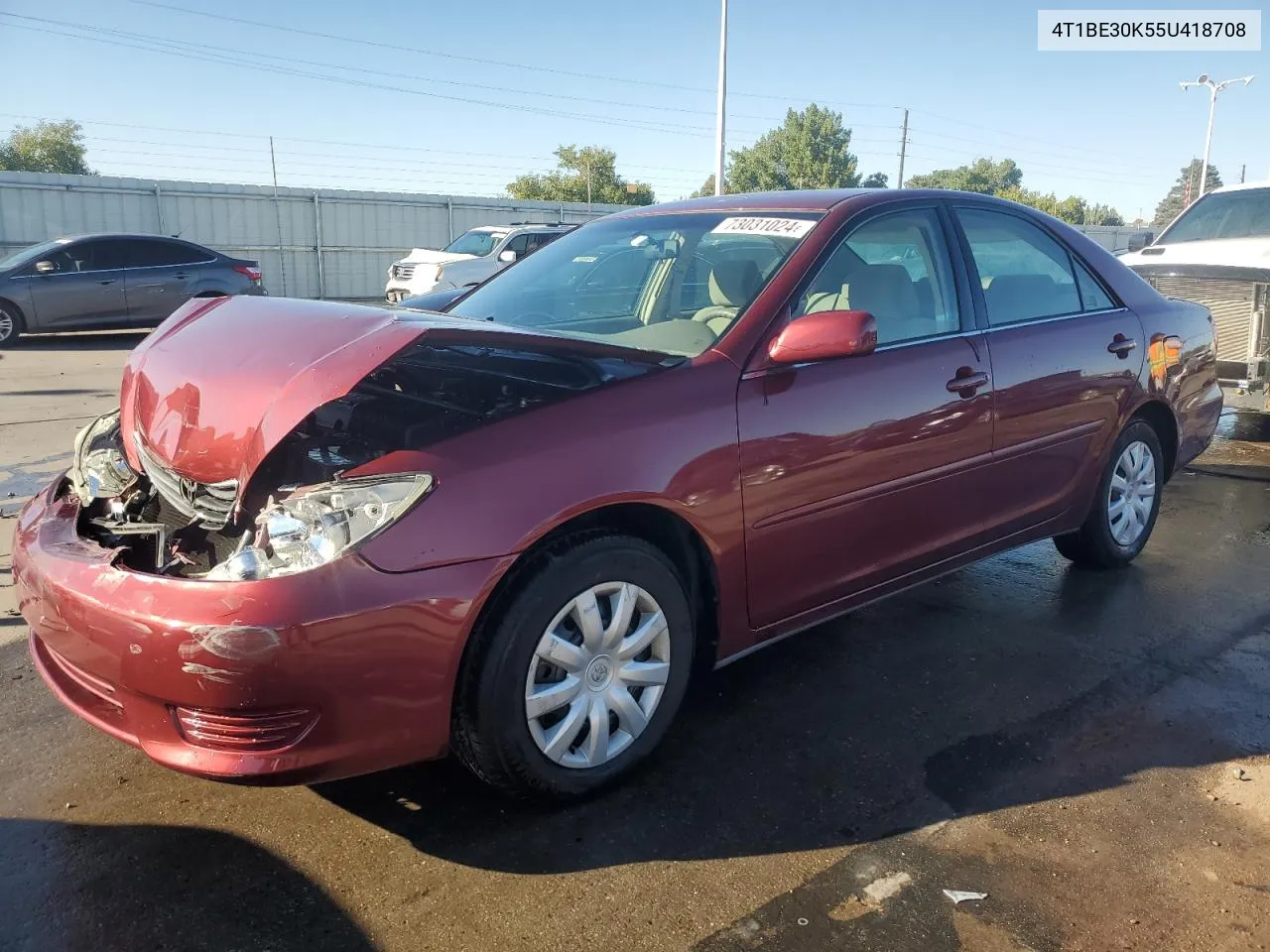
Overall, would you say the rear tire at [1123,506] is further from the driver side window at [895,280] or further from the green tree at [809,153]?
the green tree at [809,153]

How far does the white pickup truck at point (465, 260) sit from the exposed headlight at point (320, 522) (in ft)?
44.0

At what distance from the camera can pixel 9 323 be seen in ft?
41.9

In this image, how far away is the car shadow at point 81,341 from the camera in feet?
42.8

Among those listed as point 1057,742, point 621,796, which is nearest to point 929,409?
point 1057,742

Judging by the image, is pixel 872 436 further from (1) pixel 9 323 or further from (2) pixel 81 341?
(2) pixel 81 341

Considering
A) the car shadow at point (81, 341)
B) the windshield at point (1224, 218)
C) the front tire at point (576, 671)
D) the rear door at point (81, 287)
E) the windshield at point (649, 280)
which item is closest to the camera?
the front tire at point (576, 671)

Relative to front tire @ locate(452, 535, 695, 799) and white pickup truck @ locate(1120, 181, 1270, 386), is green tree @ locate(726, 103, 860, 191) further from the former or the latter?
front tire @ locate(452, 535, 695, 799)

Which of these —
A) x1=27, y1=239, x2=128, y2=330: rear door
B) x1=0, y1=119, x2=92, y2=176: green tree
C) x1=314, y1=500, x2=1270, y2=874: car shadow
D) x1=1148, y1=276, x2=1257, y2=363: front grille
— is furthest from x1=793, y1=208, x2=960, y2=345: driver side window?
x1=0, y1=119, x2=92, y2=176: green tree

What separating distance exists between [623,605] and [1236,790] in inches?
73.0

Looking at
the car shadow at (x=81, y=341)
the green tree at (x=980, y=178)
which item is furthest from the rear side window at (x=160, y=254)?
the green tree at (x=980, y=178)

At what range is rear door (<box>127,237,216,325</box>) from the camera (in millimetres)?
13531

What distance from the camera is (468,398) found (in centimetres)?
254

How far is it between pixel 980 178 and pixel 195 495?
342 feet

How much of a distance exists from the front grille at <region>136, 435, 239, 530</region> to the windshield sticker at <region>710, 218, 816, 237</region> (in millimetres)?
1933
